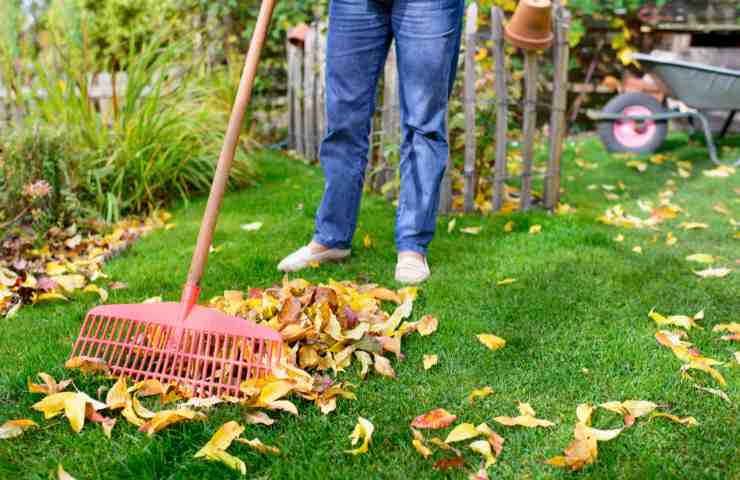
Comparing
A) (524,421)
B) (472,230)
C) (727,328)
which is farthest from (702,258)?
(524,421)

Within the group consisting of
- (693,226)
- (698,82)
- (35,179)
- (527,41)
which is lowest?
(693,226)

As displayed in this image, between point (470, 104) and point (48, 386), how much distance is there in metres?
2.50

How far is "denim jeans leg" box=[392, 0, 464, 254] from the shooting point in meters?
2.38

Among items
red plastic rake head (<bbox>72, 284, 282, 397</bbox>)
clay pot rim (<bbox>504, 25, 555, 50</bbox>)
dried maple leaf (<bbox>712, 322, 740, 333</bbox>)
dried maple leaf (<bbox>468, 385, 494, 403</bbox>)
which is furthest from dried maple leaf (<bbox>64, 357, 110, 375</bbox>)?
clay pot rim (<bbox>504, 25, 555, 50</bbox>)

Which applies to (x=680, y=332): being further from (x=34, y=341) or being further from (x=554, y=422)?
(x=34, y=341)

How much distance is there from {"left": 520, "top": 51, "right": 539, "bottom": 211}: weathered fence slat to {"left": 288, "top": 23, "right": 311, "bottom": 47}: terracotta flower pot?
223 centimetres

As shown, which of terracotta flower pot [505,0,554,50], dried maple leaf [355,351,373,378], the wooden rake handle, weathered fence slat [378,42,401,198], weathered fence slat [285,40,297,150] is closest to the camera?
dried maple leaf [355,351,373,378]

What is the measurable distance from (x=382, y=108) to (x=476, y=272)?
1626mm

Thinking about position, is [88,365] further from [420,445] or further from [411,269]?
[411,269]

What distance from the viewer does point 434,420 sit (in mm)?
1582

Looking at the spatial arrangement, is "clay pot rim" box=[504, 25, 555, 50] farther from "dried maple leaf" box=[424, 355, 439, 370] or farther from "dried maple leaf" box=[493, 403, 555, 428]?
"dried maple leaf" box=[493, 403, 555, 428]

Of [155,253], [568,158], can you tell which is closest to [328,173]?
[155,253]

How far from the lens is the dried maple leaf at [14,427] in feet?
4.95

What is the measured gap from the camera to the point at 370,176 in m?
4.18
